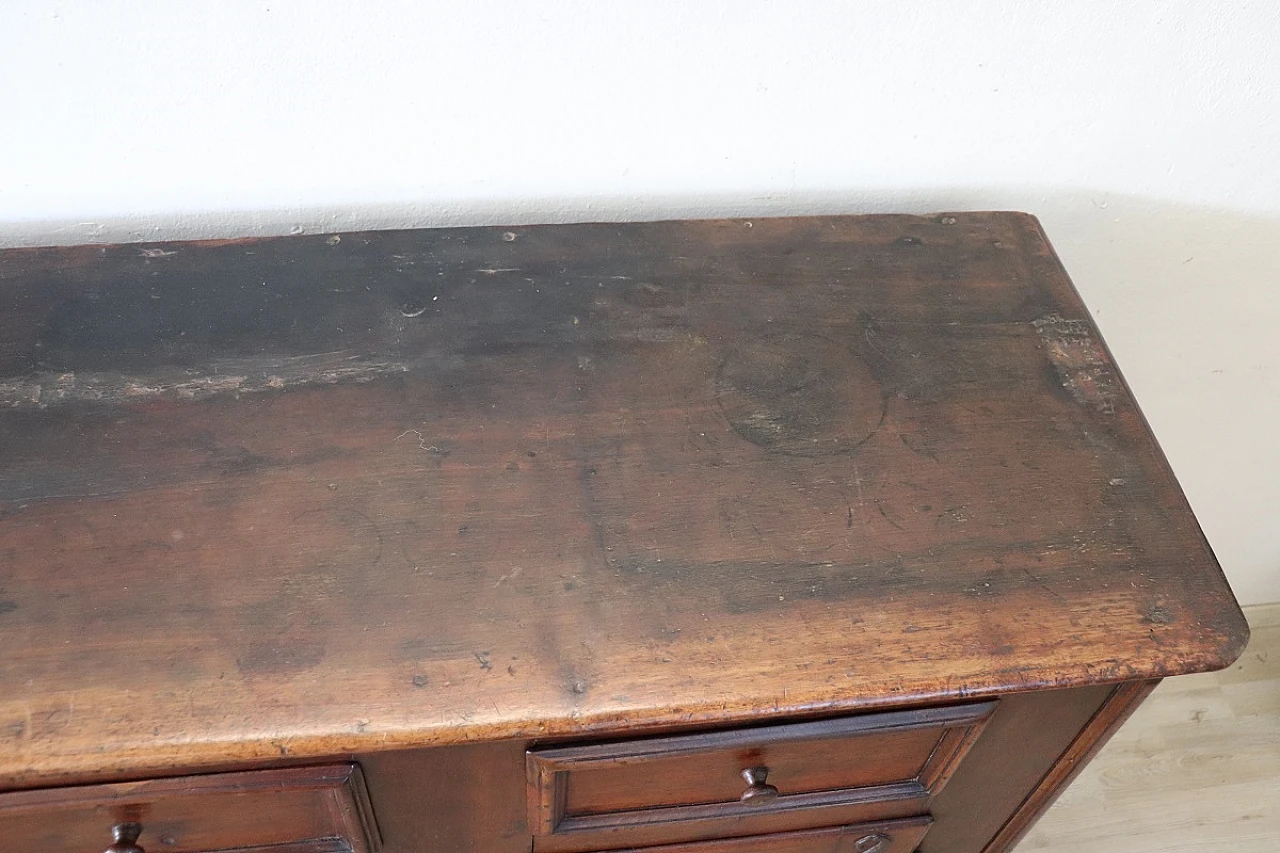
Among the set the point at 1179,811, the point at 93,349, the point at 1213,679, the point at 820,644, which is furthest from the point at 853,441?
the point at 1213,679

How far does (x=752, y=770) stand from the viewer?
2.54 ft

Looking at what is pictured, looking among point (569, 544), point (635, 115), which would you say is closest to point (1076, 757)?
point (569, 544)

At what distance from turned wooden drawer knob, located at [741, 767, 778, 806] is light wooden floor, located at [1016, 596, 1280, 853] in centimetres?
76

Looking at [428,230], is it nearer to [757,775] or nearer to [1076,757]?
[757,775]

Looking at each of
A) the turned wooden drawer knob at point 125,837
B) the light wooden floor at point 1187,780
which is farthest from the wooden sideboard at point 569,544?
the light wooden floor at point 1187,780

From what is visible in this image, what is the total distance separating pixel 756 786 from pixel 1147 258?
0.72 metres

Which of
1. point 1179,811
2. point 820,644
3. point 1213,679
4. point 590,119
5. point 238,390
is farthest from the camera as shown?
point 1213,679

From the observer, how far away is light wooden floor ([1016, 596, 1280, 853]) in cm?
140

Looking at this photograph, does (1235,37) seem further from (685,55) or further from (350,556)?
(350,556)

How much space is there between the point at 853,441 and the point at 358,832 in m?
0.48

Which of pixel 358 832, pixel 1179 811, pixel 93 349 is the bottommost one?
pixel 1179 811

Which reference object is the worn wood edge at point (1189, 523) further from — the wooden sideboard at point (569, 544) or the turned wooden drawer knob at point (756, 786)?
the turned wooden drawer knob at point (756, 786)

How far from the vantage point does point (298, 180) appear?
0.93 meters

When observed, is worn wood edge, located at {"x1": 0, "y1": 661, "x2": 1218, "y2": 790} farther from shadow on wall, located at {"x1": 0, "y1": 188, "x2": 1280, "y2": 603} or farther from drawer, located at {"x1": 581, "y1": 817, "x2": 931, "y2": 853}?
shadow on wall, located at {"x1": 0, "y1": 188, "x2": 1280, "y2": 603}
